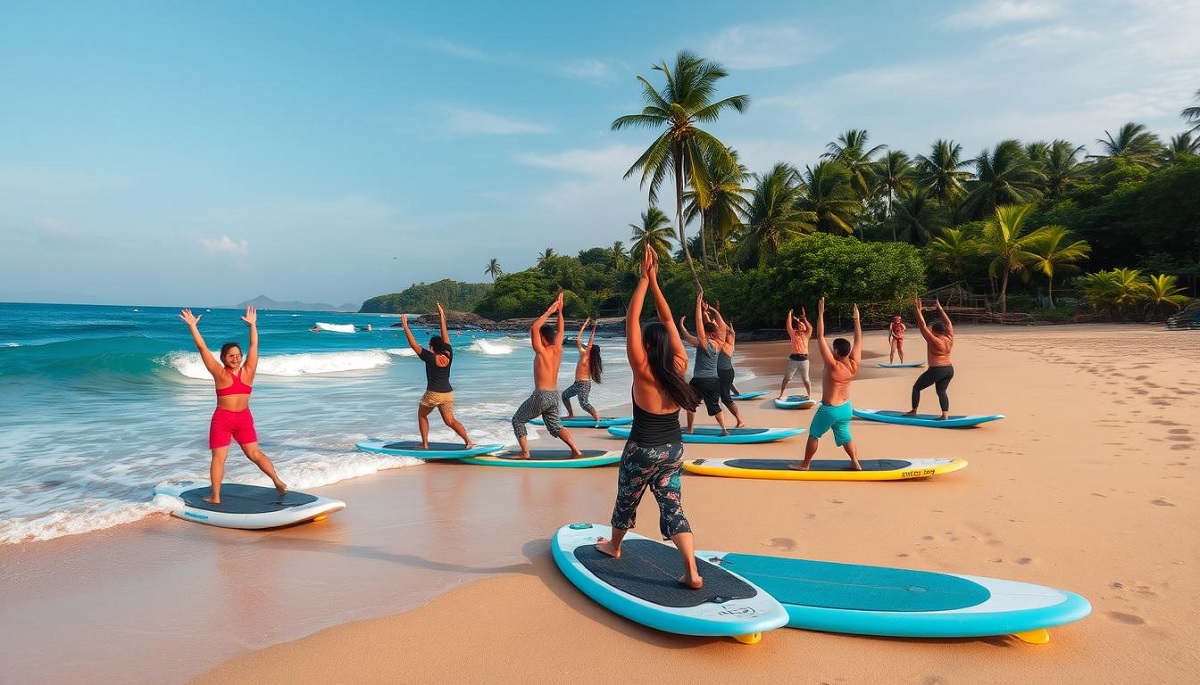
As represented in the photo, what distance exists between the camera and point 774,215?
1603 inches

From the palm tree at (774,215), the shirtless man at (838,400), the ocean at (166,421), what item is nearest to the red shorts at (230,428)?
the ocean at (166,421)

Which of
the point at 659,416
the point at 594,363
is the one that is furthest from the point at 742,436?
the point at 659,416

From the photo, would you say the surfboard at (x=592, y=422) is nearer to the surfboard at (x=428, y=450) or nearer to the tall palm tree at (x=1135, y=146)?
the surfboard at (x=428, y=450)

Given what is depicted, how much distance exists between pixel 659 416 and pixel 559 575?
1.43 m

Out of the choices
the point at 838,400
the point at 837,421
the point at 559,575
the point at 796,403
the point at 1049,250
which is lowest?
the point at 559,575

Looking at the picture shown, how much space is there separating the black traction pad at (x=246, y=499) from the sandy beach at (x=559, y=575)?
25cm

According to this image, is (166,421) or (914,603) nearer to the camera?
(914,603)

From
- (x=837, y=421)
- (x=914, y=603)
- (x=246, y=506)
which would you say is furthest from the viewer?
(x=837, y=421)

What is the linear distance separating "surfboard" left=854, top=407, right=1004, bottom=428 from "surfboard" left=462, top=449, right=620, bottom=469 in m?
4.79

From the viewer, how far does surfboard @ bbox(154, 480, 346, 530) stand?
5.48 m

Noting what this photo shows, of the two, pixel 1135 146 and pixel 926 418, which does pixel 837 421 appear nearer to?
pixel 926 418

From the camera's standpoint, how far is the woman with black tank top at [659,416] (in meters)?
3.70

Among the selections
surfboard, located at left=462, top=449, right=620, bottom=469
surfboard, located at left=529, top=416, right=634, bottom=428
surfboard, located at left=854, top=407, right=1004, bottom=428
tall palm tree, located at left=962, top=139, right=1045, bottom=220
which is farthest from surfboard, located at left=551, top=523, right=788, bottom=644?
tall palm tree, located at left=962, top=139, right=1045, bottom=220

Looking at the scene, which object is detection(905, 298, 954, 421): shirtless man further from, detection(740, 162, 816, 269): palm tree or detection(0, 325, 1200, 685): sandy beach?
detection(740, 162, 816, 269): palm tree
